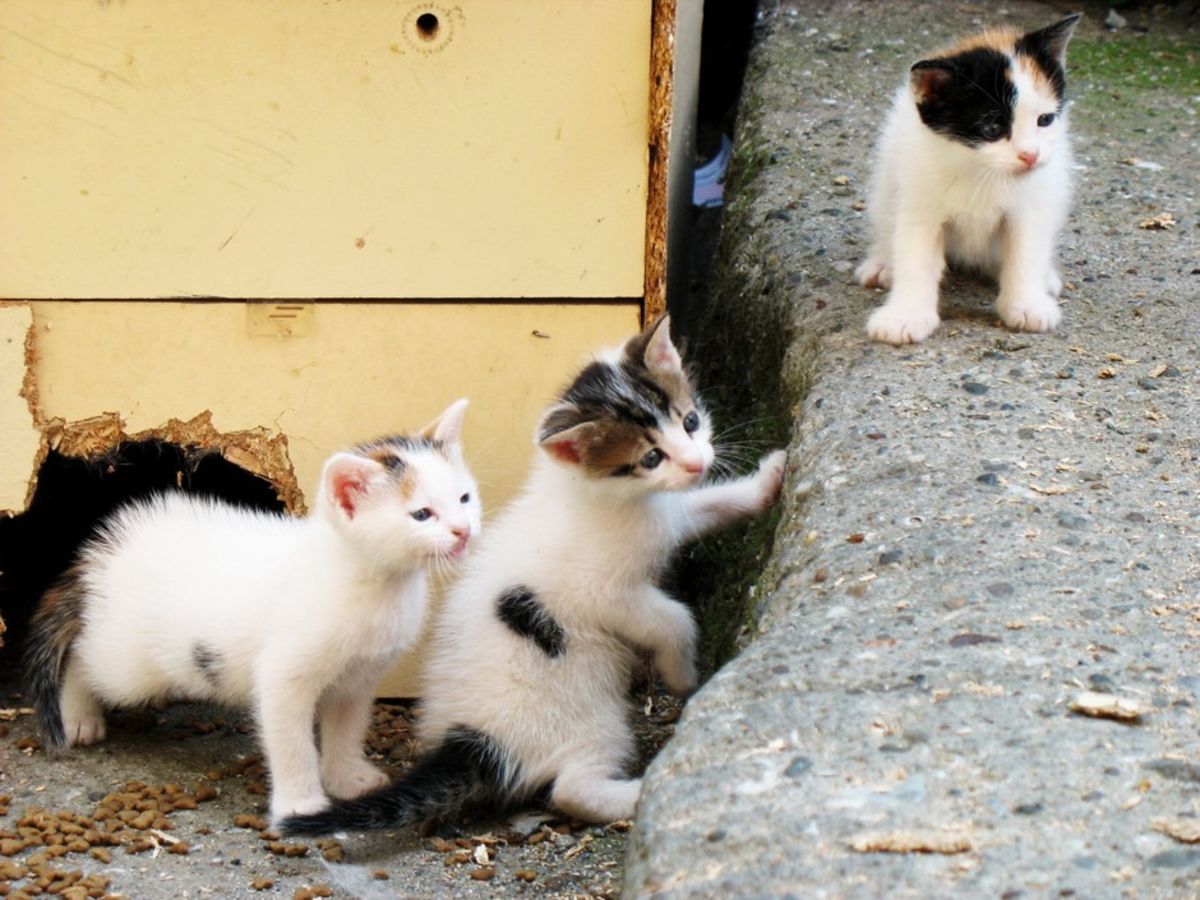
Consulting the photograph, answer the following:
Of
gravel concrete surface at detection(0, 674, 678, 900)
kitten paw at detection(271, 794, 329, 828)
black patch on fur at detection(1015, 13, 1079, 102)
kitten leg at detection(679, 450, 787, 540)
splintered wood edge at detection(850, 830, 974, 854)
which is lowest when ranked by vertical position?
gravel concrete surface at detection(0, 674, 678, 900)

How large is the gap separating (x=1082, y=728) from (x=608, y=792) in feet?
4.88

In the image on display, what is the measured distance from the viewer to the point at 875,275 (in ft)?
13.8

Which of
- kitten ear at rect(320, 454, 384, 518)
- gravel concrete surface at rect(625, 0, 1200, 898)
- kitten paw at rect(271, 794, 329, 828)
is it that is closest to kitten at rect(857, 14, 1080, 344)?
gravel concrete surface at rect(625, 0, 1200, 898)

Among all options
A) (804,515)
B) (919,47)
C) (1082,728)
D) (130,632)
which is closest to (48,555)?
(130,632)

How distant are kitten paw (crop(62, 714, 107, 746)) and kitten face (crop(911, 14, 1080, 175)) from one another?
2.59 m

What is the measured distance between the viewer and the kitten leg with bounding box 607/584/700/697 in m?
3.70

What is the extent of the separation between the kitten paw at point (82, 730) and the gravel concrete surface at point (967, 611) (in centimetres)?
191

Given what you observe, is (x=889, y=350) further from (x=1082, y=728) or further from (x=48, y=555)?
(x=48, y=555)

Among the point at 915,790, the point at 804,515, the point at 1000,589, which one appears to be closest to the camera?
the point at 915,790

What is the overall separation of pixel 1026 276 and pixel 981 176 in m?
0.30

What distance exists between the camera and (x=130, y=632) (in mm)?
3863

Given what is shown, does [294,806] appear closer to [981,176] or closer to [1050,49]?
[981,176]

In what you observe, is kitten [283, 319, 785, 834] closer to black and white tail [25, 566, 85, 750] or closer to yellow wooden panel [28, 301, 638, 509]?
yellow wooden panel [28, 301, 638, 509]

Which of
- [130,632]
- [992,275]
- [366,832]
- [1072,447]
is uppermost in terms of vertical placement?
[992,275]
